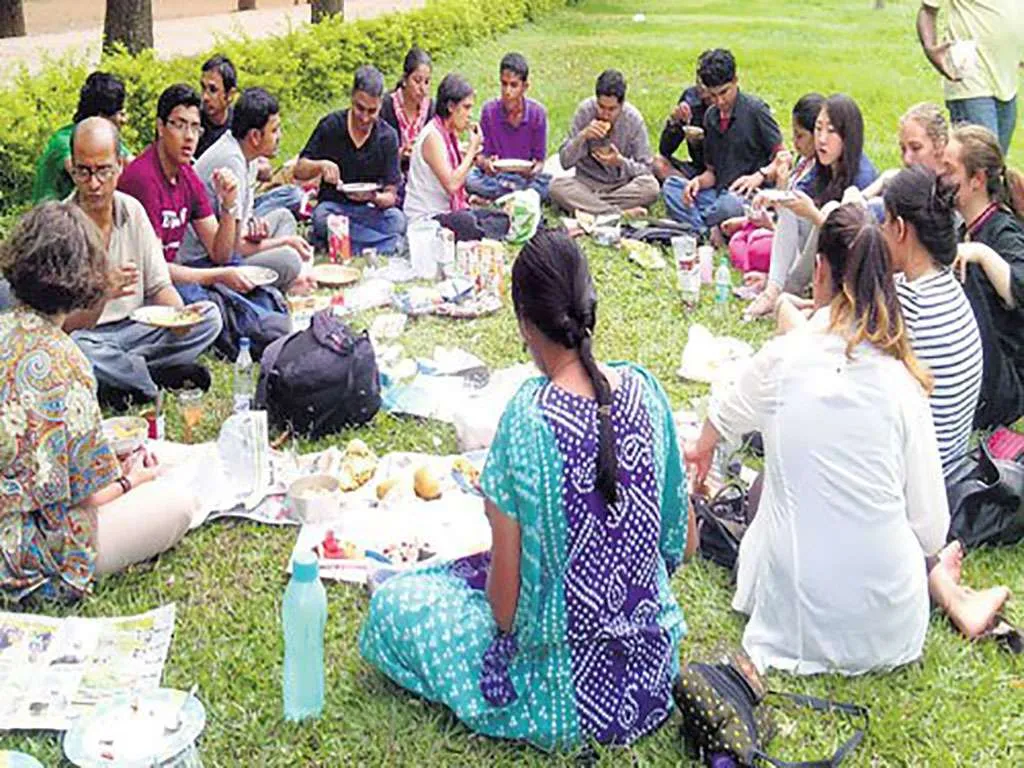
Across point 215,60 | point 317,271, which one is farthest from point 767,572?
point 215,60

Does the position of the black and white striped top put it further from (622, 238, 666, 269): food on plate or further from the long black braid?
(622, 238, 666, 269): food on plate

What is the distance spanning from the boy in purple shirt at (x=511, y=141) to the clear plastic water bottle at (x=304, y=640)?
18.8 feet

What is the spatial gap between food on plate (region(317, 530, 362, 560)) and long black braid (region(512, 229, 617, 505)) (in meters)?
1.49

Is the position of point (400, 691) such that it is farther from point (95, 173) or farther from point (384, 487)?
point (95, 173)

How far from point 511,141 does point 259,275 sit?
10.8 ft

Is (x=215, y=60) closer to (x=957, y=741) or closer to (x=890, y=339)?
(x=890, y=339)

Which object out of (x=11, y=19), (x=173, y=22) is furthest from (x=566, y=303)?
(x=173, y=22)

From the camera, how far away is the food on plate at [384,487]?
4.62m

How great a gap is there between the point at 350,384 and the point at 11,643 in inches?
73.7

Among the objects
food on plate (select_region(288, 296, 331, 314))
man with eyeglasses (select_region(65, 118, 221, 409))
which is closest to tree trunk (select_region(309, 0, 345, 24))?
food on plate (select_region(288, 296, 331, 314))

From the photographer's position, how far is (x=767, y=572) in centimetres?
362

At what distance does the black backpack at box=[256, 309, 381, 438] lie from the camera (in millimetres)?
4977

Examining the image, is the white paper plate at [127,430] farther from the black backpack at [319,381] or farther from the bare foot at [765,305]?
the bare foot at [765,305]

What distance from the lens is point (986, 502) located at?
4320 mm
